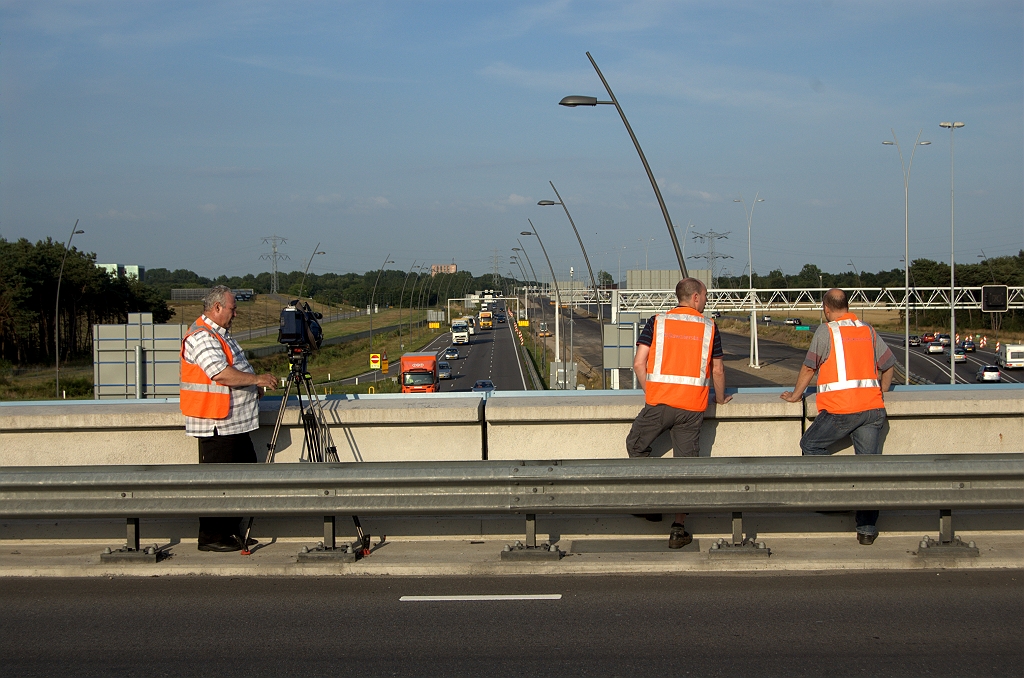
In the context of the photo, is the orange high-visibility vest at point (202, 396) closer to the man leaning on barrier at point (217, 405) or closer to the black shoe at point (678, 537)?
the man leaning on barrier at point (217, 405)

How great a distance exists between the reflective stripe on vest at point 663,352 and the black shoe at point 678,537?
100cm

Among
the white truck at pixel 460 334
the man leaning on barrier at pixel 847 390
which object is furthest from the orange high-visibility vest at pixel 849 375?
the white truck at pixel 460 334

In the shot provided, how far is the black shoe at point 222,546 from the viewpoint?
21.1 feet

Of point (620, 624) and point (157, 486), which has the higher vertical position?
point (157, 486)

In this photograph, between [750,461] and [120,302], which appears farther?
[120,302]

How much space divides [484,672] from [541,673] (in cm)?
29

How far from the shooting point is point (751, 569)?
19.5 ft

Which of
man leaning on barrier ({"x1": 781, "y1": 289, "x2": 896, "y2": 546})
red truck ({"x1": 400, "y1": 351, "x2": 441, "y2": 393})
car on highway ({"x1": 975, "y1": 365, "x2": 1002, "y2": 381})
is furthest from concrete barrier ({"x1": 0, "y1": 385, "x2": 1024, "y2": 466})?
car on highway ({"x1": 975, "y1": 365, "x2": 1002, "y2": 381})

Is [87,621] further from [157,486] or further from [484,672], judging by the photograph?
[484,672]

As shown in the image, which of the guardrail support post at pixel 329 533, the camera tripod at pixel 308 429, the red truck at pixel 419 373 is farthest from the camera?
the red truck at pixel 419 373

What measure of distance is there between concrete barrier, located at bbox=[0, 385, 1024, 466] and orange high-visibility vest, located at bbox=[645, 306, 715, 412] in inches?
19.6

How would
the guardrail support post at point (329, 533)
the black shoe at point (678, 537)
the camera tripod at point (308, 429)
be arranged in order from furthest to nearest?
the camera tripod at point (308, 429)
the black shoe at point (678, 537)
the guardrail support post at point (329, 533)

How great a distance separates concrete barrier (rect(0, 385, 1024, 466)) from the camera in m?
6.93

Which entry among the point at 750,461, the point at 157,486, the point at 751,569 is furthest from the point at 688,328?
the point at 157,486
